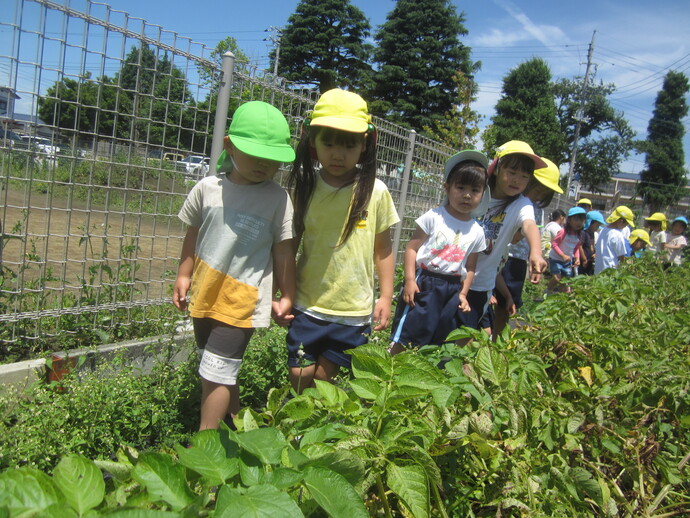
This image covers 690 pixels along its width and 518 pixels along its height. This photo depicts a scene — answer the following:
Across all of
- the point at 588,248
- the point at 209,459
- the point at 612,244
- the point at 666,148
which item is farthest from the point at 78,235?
the point at 666,148

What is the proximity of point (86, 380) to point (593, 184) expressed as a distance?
61.4m

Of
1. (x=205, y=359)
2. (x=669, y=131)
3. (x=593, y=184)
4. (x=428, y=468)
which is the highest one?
(x=669, y=131)

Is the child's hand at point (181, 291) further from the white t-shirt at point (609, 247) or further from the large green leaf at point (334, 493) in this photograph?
the white t-shirt at point (609, 247)

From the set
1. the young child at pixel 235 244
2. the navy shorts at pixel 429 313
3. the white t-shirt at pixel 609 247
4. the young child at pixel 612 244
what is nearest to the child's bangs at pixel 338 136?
the young child at pixel 235 244

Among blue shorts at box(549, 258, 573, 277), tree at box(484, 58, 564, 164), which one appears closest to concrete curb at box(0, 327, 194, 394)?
blue shorts at box(549, 258, 573, 277)

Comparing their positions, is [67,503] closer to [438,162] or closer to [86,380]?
[86,380]

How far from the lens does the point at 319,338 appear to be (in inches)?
99.5

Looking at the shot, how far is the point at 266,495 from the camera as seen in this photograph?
0.72m

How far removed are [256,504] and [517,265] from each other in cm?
398

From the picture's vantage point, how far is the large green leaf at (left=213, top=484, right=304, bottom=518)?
0.68 meters

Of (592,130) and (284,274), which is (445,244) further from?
(592,130)

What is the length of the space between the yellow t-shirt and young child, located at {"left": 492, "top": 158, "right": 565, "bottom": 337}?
181cm

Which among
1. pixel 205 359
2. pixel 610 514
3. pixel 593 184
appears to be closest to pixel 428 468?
pixel 610 514

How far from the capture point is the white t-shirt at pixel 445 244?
3.22 metres
